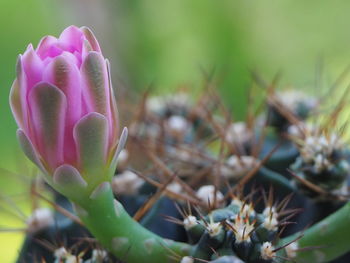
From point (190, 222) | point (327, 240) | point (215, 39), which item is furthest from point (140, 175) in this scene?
point (215, 39)

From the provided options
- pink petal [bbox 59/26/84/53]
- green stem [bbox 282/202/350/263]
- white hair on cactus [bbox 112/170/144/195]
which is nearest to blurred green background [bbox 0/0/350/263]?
white hair on cactus [bbox 112/170/144/195]

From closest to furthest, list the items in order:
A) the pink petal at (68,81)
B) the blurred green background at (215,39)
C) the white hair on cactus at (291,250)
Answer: the pink petal at (68,81)
the white hair on cactus at (291,250)
the blurred green background at (215,39)

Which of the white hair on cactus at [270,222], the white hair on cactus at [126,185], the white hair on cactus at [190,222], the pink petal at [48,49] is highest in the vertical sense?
the pink petal at [48,49]

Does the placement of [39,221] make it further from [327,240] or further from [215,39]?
[215,39]

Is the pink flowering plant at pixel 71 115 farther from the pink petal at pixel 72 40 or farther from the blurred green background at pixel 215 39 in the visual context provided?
the blurred green background at pixel 215 39

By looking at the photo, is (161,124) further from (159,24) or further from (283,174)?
(159,24)

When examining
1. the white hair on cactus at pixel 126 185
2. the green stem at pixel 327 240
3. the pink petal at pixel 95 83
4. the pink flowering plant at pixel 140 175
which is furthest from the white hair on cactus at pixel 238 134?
the pink petal at pixel 95 83
